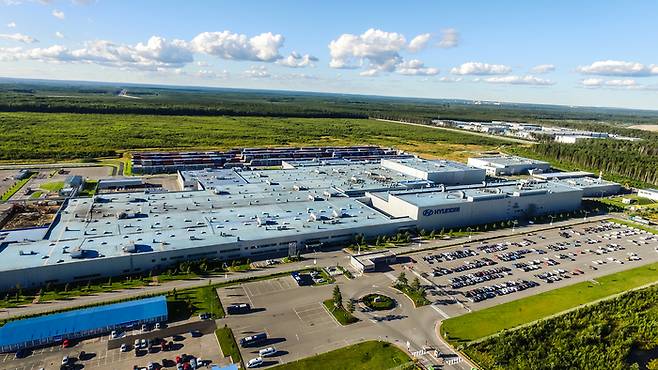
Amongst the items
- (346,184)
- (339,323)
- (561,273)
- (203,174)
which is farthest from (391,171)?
(339,323)

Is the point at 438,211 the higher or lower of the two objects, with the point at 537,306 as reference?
higher

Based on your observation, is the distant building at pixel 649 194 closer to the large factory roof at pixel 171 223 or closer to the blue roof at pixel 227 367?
the large factory roof at pixel 171 223

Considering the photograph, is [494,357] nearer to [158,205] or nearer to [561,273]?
[561,273]

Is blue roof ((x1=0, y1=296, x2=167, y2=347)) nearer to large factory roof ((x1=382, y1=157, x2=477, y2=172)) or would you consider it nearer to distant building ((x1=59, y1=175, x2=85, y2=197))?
distant building ((x1=59, y1=175, x2=85, y2=197))

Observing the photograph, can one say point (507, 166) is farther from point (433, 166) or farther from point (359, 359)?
point (359, 359)

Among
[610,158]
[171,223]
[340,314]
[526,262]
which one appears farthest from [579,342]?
[610,158]
